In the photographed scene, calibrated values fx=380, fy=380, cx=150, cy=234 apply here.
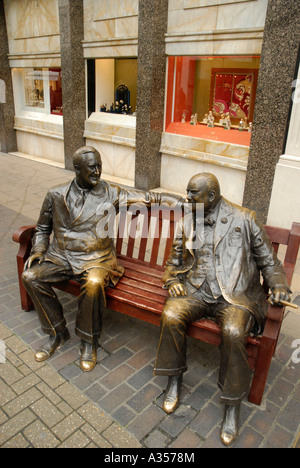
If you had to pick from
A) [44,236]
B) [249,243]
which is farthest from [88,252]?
[249,243]

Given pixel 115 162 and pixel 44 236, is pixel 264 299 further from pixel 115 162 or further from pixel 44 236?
pixel 115 162

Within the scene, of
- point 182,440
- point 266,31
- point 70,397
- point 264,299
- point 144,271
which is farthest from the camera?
point 266,31

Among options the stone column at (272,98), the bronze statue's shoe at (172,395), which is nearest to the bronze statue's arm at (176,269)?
the bronze statue's shoe at (172,395)

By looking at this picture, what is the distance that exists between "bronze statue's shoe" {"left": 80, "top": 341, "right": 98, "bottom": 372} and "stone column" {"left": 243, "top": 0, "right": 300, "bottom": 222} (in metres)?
4.07

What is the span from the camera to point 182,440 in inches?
98.0

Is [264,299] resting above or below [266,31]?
below

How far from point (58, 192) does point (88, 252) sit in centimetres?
60

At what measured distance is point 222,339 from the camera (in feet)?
8.54

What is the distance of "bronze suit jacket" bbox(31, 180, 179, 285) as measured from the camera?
339cm

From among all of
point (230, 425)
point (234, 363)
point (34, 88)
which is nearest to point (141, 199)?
point (234, 363)

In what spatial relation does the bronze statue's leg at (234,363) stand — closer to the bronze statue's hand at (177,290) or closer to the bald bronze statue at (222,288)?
the bald bronze statue at (222,288)

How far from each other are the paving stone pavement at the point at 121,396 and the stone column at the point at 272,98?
2.91 metres

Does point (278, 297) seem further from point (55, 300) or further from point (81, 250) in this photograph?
point (55, 300)

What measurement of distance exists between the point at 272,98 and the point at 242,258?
3847 millimetres
